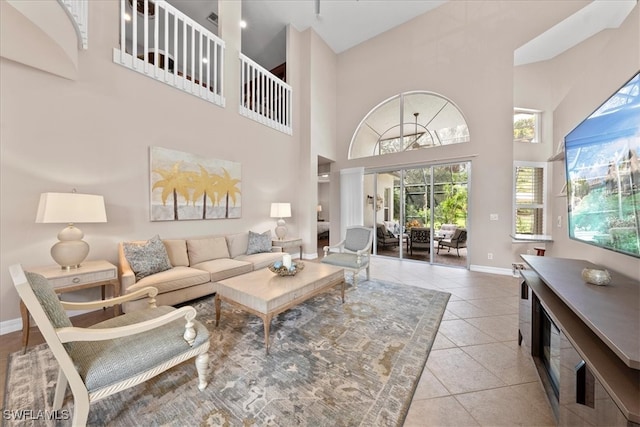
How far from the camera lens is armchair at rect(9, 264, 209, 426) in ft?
3.57

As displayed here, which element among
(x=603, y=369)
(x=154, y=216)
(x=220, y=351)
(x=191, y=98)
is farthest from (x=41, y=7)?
(x=603, y=369)

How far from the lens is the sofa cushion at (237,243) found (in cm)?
404

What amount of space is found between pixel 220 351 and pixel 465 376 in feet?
6.38

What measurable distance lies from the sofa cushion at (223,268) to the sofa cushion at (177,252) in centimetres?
17

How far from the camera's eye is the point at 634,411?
2.32 ft

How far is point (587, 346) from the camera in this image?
1.06 meters

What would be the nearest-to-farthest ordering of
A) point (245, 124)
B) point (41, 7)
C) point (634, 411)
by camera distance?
point (634, 411)
point (41, 7)
point (245, 124)

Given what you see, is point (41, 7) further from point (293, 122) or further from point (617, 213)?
point (617, 213)

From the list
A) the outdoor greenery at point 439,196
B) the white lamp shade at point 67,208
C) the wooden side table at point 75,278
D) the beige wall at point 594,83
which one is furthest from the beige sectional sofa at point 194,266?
the beige wall at point 594,83

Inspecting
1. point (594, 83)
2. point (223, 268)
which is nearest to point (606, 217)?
point (594, 83)

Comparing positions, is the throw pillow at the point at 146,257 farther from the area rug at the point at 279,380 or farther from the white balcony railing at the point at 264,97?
the white balcony railing at the point at 264,97

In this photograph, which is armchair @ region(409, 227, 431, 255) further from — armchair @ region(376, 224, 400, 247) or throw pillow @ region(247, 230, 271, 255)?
throw pillow @ region(247, 230, 271, 255)

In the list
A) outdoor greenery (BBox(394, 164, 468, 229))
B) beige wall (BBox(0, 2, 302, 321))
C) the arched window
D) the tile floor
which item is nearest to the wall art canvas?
beige wall (BBox(0, 2, 302, 321))

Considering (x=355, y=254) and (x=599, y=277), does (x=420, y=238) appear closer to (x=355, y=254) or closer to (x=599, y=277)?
(x=355, y=254)
